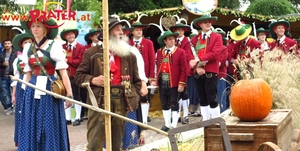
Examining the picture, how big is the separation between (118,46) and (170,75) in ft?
11.8

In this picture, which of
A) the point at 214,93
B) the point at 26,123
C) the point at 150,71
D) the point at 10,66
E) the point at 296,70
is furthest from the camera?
the point at 10,66

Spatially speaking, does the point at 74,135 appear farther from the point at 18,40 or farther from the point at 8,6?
the point at 8,6

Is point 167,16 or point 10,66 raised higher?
point 167,16

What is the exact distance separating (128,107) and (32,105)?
3.86 feet

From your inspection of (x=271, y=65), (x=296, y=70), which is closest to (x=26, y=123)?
(x=271, y=65)

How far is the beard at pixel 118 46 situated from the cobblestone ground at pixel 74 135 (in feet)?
6.49

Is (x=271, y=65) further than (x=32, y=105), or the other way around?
(x=271, y=65)

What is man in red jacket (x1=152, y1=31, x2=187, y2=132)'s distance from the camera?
30.5 ft

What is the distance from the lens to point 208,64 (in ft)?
Answer: 28.3

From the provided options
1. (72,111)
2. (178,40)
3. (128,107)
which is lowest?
(72,111)

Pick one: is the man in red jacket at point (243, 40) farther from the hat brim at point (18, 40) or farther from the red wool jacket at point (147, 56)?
the hat brim at point (18, 40)

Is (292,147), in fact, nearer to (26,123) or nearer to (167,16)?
(26,123)

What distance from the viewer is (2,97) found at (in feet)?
45.2

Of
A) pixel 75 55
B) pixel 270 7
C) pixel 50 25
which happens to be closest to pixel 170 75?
pixel 75 55
